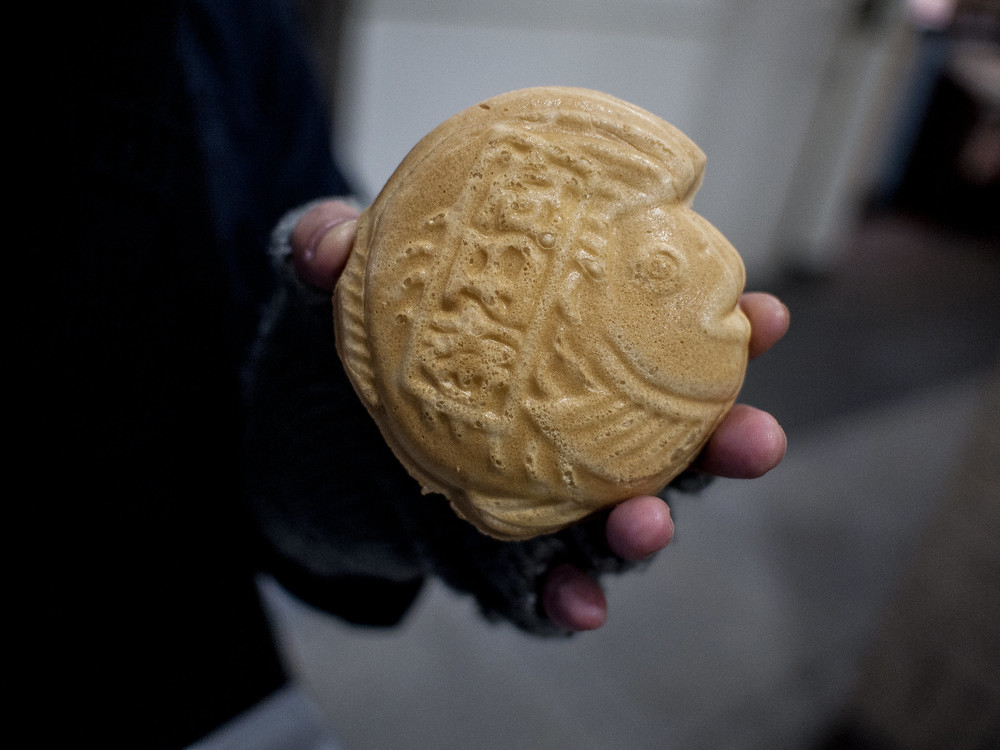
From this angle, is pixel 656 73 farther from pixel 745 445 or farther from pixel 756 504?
pixel 745 445

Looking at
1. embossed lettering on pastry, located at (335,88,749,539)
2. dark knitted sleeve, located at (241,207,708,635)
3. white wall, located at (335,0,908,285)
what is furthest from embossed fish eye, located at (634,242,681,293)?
white wall, located at (335,0,908,285)

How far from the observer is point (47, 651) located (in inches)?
35.8

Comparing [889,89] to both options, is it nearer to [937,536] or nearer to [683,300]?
[937,536]

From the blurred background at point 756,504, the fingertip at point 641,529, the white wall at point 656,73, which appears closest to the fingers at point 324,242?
the fingertip at point 641,529

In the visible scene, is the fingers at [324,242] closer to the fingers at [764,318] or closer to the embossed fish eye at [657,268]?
the embossed fish eye at [657,268]

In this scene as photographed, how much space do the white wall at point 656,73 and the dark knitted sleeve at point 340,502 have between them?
2.63 ft

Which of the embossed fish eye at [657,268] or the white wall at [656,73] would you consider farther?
the white wall at [656,73]

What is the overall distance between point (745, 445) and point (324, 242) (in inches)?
22.9

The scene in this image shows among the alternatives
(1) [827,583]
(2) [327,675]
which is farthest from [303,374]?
(1) [827,583]

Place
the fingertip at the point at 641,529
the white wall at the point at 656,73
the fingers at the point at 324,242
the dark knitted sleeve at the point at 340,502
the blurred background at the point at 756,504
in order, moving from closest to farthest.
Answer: the fingertip at the point at 641,529 < the fingers at the point at 324,242 < the dark knitted sleeve at the point at 340,502 < the blurred background at the point at 756,504 < the white wall at the point at 656,73

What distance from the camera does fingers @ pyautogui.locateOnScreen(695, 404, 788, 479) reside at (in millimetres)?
786

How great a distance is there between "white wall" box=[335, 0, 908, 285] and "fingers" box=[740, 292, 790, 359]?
1.16 metres

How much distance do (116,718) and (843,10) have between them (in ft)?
14.4

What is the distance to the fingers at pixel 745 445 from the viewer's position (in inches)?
30.9
